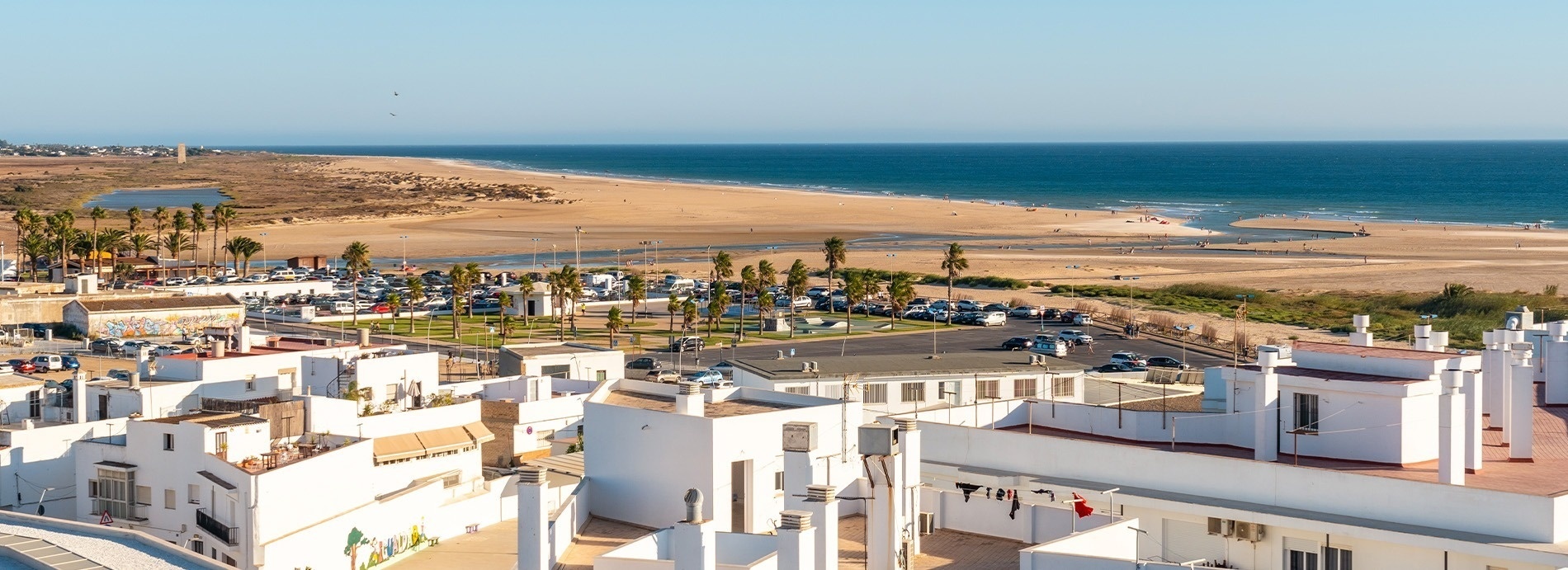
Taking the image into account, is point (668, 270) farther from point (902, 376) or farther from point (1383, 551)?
point (1383, 551)

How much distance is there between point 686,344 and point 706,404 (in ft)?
143

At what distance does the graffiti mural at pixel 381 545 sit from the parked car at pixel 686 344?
32.9 m

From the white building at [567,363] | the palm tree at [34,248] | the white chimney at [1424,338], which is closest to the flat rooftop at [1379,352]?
the white chimney at [1424,338]

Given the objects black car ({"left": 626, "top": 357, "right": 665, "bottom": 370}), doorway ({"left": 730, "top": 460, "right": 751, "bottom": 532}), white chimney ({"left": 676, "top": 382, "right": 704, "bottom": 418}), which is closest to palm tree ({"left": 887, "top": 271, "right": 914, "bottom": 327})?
black car ({"left": 626, "top": 357, "right": 665, "bottom": 370})

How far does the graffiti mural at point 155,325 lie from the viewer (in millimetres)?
67125

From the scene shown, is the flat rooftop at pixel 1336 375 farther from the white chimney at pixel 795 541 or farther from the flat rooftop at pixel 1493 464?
the white chimney at pixel 795 541

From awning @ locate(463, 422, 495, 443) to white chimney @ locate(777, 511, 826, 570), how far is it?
24804mm

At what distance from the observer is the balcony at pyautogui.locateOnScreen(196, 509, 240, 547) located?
30.7 meters

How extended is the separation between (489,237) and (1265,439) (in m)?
120

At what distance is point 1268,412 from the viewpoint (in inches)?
942

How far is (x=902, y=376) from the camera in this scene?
119 ft

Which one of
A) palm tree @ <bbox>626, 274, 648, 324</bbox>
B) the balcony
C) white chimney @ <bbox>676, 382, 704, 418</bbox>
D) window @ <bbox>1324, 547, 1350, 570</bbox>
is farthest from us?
palm tree @ <bbox>626, 274, 648, 324</bbox>

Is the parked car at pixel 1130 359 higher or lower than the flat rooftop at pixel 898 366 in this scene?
lower

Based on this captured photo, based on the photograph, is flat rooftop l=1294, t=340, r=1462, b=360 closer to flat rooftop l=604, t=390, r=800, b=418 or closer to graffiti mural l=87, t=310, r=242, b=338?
flat rooftop l=604, t=390, r=800, b=418
